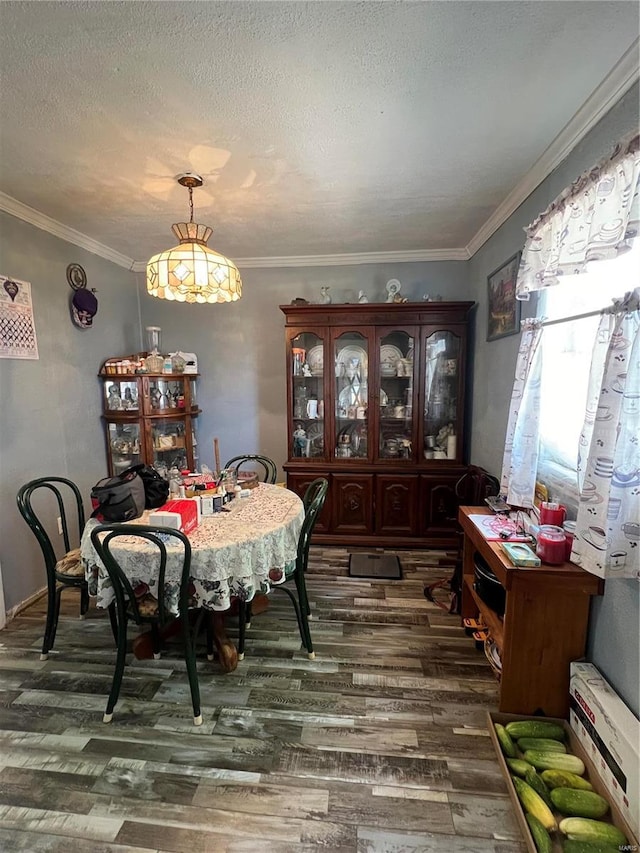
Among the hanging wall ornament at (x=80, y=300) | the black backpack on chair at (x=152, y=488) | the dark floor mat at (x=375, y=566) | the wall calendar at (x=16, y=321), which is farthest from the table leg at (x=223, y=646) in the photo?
the hanging wall ornament at (x=80, y=300)

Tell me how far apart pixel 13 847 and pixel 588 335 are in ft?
9.04

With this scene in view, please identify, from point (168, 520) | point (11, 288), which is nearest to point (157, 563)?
point (168, 520)

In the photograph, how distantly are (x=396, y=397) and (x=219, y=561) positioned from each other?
7.11 feet

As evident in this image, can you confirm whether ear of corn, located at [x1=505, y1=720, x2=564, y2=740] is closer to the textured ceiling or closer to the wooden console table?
the wooden console table

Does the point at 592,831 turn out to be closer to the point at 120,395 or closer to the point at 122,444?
the point at 122,444

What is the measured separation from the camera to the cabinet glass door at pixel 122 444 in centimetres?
321

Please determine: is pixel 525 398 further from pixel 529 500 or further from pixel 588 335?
pixel 529 500

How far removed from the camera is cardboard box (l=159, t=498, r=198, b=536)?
1763 millimetres

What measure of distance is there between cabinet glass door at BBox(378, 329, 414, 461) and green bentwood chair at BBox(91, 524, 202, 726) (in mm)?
2062

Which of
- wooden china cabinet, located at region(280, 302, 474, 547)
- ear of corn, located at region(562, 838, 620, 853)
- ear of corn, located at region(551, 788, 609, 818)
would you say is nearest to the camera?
ear of corn, located at region(562, 838, 620, 853)

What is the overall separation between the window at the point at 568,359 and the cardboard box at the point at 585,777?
911mm

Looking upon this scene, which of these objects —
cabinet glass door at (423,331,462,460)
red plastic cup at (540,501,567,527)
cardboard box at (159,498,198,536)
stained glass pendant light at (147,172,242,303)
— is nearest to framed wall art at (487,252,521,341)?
cabinet glass door at (423,331,462,460)

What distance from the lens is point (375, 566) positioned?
2.90 meters

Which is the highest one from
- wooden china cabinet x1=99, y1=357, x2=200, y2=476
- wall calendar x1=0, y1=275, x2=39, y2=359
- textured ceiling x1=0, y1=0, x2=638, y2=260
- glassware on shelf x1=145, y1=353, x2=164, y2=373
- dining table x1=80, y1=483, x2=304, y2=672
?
textured ceiling x1=0, y1=0, x2=638, y2=260
